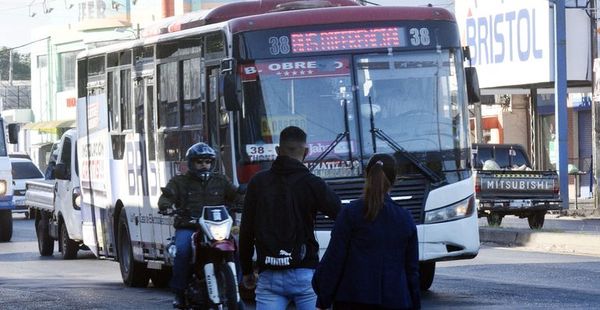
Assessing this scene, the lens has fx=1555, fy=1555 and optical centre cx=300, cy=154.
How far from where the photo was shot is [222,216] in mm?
12688

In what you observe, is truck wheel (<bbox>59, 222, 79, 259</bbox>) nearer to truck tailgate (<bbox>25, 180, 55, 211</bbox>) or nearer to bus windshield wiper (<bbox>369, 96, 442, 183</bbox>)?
truck tailgate (<bbox>25, 180, 55, 211</bbox>)

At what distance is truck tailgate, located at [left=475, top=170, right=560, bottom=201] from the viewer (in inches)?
1163

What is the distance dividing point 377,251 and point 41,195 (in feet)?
66.8

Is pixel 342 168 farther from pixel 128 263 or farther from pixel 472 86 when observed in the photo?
pixel 128 263

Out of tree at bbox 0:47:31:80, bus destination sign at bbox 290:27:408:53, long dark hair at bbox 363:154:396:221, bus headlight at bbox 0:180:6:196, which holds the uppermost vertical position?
tree at bbox 0:47:31:80

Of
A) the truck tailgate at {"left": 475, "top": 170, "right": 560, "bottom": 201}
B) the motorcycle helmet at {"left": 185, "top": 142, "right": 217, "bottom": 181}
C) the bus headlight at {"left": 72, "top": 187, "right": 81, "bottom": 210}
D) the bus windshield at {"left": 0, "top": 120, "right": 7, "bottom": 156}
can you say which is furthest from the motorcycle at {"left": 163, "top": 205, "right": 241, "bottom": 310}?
the bus windshield at {"left": 0, "top": 120, "right": 7, "bottom": 156}

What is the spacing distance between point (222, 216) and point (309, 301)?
3.58 m

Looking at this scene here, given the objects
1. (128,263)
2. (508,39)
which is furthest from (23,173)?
(128,263)

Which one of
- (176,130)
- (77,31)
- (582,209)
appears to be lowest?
(582,209)

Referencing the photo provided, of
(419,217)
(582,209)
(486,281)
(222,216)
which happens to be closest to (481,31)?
(582,209)

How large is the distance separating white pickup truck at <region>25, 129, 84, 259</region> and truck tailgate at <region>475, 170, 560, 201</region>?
318 inches

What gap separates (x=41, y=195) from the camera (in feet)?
89.9

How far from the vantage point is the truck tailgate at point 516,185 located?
29.5m

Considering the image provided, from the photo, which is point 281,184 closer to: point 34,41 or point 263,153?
point 263,153
